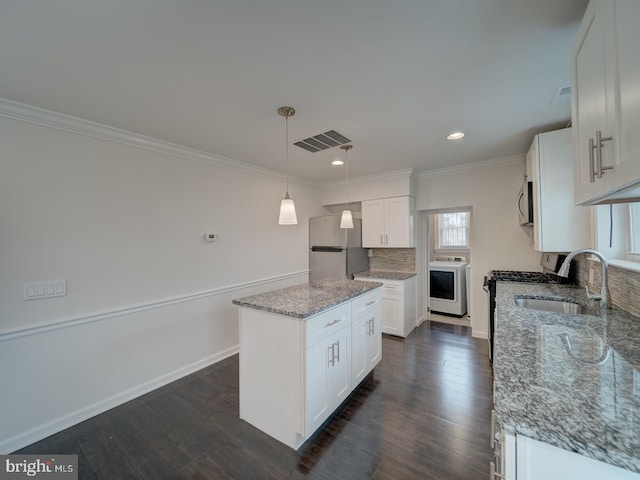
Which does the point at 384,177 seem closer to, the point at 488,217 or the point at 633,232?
the point at 488,217

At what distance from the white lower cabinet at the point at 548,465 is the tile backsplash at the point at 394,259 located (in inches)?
144

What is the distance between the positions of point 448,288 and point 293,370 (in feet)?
12.3

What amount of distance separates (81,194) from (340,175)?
125 inches

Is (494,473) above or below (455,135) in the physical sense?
below

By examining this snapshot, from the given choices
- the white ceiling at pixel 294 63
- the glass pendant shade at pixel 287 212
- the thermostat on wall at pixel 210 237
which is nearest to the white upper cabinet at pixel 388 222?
the white ceiling at pixel 294 63

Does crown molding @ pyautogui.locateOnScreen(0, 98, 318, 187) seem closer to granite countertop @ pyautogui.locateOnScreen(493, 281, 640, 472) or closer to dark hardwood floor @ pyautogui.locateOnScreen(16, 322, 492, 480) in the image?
dark hardwood floor @ pyautogui.locateOnScreen(16, 322, 492, 480)

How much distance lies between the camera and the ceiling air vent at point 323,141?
2.57 m

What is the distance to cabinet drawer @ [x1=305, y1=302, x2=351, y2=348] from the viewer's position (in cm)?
178

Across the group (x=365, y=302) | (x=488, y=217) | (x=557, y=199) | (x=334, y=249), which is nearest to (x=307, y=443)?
(x=365, y=302)

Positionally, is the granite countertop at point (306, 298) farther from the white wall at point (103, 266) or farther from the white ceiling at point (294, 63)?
the white ceiling at point (294, 63)

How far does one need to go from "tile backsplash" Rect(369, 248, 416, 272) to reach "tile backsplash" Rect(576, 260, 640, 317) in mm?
2314

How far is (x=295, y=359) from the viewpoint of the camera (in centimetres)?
178

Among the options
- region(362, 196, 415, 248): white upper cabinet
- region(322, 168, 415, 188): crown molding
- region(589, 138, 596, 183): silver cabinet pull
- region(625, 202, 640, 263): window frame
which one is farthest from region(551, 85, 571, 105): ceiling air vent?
region(362, 196, 415, 248): white upper cabinet

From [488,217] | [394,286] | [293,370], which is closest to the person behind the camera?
[293,370]
